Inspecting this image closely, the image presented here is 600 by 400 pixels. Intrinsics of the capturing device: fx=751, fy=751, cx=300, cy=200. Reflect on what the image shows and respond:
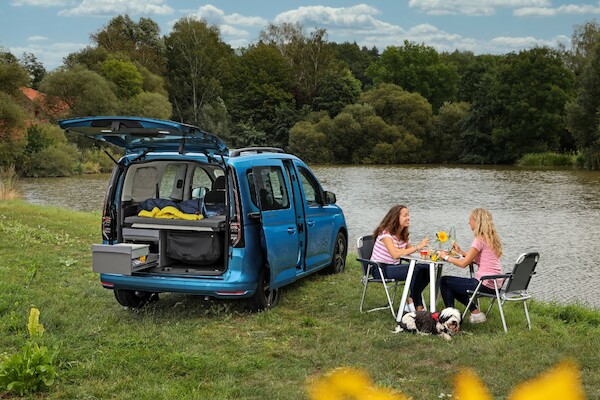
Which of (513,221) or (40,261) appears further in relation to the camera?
(513,221)

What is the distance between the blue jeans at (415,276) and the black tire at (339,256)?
2426 millimetres

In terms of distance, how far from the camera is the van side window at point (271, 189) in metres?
8.09

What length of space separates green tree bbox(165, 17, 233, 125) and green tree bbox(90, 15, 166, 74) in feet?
6.40

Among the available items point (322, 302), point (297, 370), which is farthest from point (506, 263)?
point (297, 370)

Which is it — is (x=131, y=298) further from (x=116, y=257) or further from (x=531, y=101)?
(x=531, y=101)

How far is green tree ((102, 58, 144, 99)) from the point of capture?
2879 inches

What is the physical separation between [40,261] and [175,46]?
8361 centimetres

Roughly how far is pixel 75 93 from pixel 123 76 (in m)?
10.7

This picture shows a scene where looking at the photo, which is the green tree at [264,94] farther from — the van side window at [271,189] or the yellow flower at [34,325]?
the yellow flower at [34,325]

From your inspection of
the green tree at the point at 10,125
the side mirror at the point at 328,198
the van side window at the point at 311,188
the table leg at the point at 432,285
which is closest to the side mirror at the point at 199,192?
the van side window at the point at 311,188

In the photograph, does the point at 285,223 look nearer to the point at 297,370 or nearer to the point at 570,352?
the point at 297,370

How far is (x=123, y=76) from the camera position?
73500 mm

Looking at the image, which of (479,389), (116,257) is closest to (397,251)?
(116,257)

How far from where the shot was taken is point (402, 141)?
70.3 m
